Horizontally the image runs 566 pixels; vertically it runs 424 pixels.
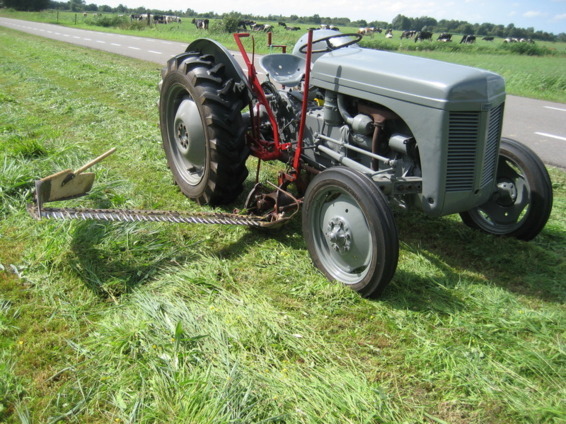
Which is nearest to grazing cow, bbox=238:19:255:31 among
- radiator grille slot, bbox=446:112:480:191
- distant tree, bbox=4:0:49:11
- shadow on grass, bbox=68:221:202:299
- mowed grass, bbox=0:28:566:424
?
mowed grass, bbox=0:28:566:424

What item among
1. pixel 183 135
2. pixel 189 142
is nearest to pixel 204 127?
pixel 189 142

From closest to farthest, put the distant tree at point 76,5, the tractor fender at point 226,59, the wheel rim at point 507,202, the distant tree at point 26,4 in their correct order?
the wheel rim at point 507,202 → the tractor fender at point 226,59 → the distant tree at point 26,4 → the distant tree at point 76,5

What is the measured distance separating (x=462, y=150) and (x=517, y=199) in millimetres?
1101

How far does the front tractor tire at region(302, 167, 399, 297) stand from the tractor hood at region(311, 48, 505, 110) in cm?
61

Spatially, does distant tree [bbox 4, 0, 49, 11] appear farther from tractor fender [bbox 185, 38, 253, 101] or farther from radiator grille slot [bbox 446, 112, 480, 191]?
radiator grille slot [bbox 446, 112, 480, 191]

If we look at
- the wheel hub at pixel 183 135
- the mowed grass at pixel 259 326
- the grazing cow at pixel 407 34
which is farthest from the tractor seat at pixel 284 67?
the grazing cow at pixel 407 34

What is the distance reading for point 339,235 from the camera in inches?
124

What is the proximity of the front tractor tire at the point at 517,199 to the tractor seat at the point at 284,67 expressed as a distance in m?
1.96

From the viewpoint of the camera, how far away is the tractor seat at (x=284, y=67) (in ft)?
14.8

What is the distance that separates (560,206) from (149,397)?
4.23 metres

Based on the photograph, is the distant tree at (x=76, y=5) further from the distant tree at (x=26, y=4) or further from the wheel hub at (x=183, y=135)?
the wheel hub at (x=183, y=135)

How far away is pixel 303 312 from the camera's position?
9.65ft

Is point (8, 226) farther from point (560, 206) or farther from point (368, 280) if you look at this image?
point (560, 206)

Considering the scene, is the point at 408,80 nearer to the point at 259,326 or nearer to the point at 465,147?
the point at 465,147
